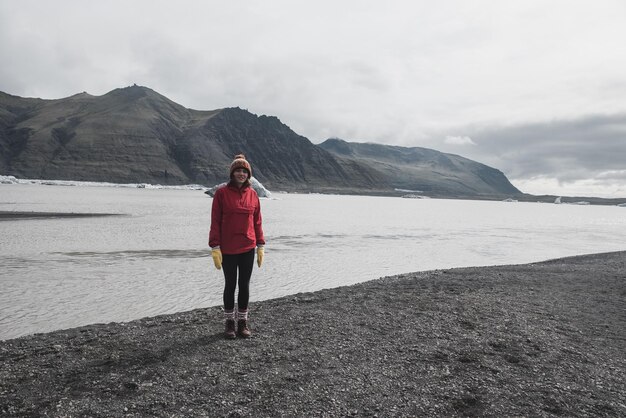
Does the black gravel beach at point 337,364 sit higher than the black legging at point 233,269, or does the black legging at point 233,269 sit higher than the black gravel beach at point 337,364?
the black legging at point 233,269

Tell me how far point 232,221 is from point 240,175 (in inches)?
34.4

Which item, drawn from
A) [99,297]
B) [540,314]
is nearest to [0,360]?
[99,297]

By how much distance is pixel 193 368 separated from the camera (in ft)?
22.2

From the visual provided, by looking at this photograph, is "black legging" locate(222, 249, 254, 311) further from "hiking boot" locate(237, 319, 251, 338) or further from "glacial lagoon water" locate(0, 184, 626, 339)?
"glacial lagoon water" locate(0, 184, 626, 339)

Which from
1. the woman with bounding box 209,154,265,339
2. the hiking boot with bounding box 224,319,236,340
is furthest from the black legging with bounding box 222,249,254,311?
the hiking boot with bounding box 224,319,236,340

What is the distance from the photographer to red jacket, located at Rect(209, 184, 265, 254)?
7816 mm

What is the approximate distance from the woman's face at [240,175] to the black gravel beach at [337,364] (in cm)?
309

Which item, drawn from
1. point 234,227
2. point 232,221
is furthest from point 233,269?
point 232,221

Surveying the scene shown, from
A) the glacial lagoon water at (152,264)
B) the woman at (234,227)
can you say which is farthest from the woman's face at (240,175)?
the glacial lagoon water at (152,264)

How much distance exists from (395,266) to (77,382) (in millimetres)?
17944

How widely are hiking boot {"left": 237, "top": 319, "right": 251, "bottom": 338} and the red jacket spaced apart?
160 centimetres

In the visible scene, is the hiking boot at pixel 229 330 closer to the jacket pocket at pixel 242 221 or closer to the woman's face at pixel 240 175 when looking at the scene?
the jacket pocket at pixel 242 221

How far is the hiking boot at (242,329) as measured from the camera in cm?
842

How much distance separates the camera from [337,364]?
7145 mm
